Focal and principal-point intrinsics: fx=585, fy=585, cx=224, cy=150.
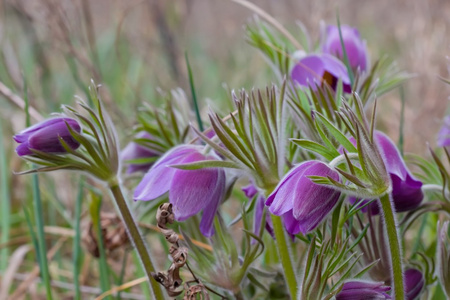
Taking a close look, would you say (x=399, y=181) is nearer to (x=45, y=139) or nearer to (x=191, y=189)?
(x=191, y=189)

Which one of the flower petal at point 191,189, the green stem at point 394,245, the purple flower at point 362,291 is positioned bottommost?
the purple flower at point 362,291

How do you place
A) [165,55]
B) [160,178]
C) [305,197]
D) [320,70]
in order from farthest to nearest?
1. [165,55]
2. [320,70]
3. [160,178]
4. [305,197]

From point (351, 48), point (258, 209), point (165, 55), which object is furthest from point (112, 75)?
point (258, 209)

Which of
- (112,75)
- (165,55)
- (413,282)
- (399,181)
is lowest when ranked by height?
(413,282)

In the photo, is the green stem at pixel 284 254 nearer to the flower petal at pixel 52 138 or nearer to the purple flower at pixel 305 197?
the purple flower at pixel 305 197

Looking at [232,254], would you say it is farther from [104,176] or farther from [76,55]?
[76,55]

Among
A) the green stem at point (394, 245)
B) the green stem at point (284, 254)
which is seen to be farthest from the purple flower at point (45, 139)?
the green stem at point (394, 245)

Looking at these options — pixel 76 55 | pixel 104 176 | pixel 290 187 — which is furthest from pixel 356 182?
pixel 76 55

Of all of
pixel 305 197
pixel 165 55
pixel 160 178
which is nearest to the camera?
pixel 305 197
